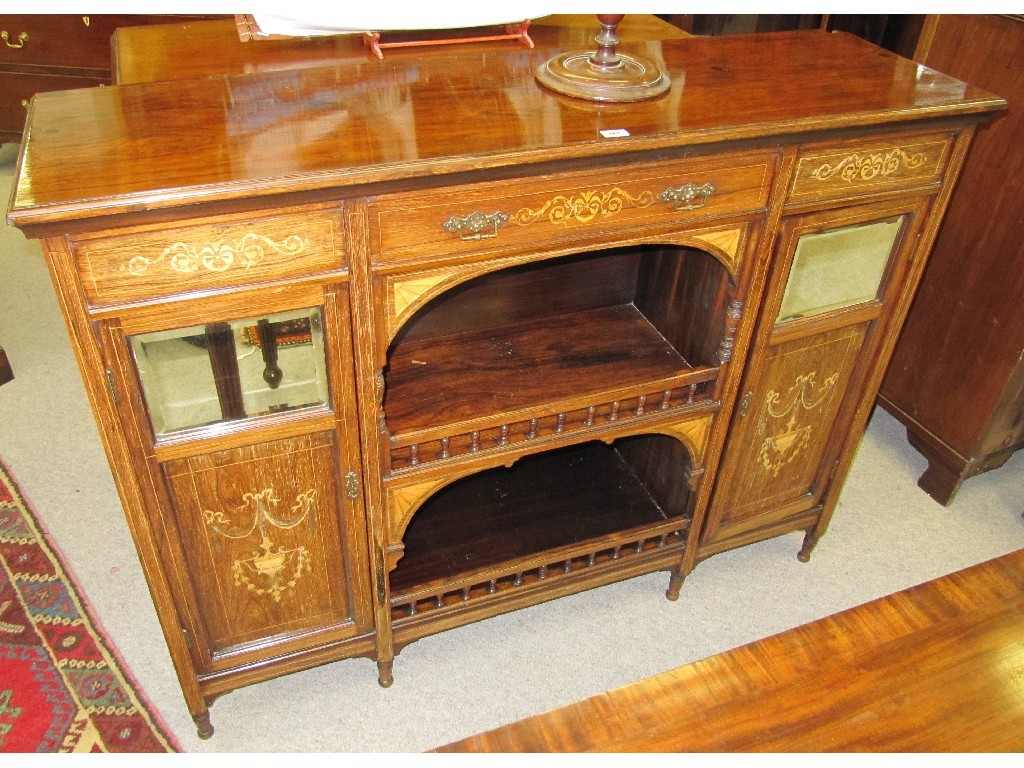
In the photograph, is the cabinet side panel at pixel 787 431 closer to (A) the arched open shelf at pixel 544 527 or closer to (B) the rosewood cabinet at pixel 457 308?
(B) the rosewood cabinet at pixel 457 308

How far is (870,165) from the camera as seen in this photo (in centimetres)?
152

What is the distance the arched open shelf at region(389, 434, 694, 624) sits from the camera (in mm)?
1864

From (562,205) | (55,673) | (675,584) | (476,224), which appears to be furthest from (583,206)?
(55,673)

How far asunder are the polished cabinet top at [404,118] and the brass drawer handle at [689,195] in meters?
0.10

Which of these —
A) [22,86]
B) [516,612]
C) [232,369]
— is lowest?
[516,612]

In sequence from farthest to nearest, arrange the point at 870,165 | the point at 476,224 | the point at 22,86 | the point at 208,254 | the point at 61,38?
the point at 22,86, the point at 61,38, the point at 870,165, the point at 476,224, the point at 208,254

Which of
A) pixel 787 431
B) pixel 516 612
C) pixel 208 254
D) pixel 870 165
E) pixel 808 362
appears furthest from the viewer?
pixel 516 612

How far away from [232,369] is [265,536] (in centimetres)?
37

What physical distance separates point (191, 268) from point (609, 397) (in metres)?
0.83

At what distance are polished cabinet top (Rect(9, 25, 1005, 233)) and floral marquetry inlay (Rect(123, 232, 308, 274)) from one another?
0.22 ft

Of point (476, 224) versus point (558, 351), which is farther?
point (558, 351)

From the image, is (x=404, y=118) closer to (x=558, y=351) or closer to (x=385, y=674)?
(x=558, y=351)

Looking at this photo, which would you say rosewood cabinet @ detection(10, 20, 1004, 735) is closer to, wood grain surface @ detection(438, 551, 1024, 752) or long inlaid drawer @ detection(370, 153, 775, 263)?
long inlaid drawer @ detection(370, 153, 775, 263)

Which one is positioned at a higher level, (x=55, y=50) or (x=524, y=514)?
(x=55, y=50)
